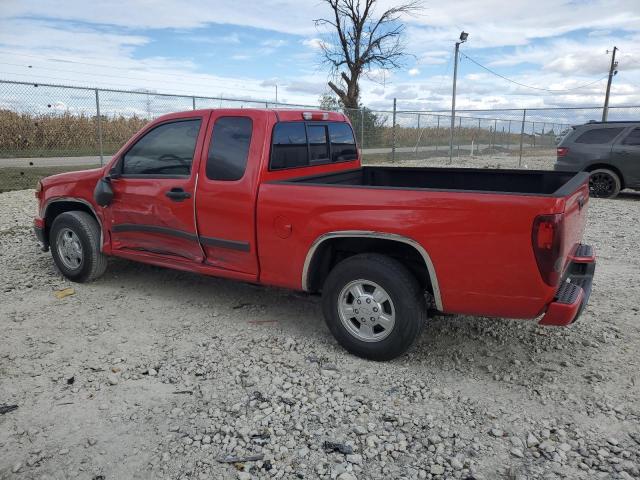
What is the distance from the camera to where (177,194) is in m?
4.30

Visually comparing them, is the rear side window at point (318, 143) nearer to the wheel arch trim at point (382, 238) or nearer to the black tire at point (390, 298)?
the wheel arch trim at point (382, 238)

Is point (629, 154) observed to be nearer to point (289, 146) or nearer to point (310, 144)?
point (310, 144)

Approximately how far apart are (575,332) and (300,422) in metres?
2.51

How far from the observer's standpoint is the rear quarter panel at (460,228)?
9.70 feet

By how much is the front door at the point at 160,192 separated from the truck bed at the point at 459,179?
1018mm

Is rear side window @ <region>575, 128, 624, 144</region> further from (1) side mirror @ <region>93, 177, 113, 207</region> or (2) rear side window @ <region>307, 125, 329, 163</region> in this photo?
(1) side mirror @ <region>93, 177, 113, 207</region>

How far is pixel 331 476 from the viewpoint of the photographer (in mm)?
2525

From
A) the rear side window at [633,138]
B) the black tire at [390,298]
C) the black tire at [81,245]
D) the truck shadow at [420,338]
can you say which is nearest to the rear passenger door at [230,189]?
the truck shadow at [420,338]

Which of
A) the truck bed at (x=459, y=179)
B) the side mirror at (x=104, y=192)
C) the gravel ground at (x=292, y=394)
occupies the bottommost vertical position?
the gravel ground at (x=292, y=394)

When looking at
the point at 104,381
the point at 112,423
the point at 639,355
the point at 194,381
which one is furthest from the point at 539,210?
the point at 104,381

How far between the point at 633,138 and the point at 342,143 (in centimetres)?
857

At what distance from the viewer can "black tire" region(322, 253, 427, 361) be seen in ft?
11.1

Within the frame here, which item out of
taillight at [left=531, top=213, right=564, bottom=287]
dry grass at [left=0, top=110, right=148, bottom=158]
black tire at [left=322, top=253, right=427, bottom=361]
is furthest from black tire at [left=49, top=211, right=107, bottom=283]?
dry grass at [left=0, top=110, right=148, bottom=158]

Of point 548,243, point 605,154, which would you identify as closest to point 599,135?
point 605,154
